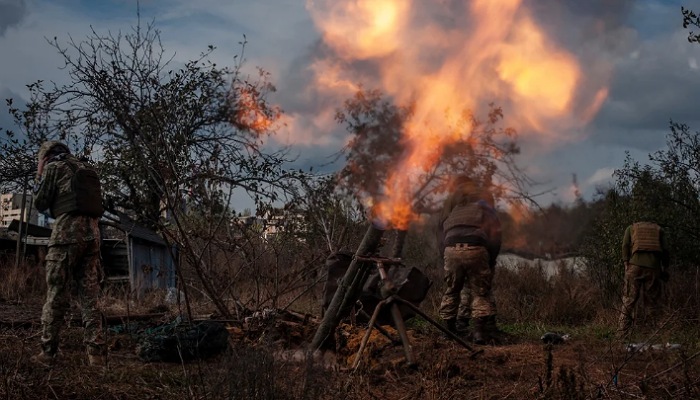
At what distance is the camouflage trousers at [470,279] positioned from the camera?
7832 millimetres

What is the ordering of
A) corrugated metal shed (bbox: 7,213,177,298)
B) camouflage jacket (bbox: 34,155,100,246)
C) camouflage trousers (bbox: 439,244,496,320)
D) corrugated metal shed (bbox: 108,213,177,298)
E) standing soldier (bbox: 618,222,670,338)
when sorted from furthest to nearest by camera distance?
corrugated metal shed (bbox: 7,213,177,298) < corrugated metal shed (bbox: 108,213,177,298) < standing soldier (bbox: 618,222,670,338) < camouflage trousers (bbox: 439,244,496,320) < camouflage jacket (bbox: 34,155,100,246)

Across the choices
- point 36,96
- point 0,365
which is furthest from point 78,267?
point 36,96

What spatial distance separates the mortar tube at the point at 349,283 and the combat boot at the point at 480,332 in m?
2.25

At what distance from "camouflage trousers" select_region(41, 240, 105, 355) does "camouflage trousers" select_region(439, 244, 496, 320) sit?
391cm

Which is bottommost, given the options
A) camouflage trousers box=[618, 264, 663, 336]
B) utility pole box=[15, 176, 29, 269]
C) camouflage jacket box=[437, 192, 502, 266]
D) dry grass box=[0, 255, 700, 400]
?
dry grass box=[0, 255, 700, 400]

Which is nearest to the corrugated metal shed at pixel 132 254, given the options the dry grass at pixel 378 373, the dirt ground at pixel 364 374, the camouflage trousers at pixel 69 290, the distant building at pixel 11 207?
the distant building at pixel 11 207

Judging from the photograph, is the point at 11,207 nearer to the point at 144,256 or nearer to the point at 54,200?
the point at 144,256

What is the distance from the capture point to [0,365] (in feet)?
15.9

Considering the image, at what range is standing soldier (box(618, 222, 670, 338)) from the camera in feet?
31.2

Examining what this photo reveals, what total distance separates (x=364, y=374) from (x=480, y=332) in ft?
8.09

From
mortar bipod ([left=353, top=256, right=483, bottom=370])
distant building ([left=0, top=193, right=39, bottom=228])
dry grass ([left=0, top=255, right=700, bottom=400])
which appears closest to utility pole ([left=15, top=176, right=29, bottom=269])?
distant building ([left=0, top=193, right=39, bottom=228])

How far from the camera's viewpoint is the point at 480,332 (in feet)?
25.0

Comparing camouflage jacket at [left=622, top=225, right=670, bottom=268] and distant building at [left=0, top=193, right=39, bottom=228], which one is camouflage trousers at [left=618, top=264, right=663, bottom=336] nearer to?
camouflage jacket at [left=622, top=225, right=670, bottom=268]

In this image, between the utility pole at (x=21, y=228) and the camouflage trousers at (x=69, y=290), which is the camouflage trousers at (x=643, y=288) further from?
the utility pole at (x=21, y=228)
